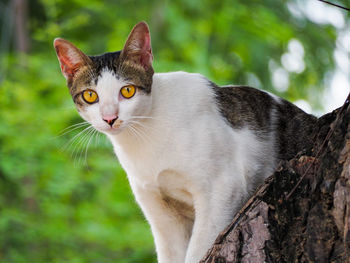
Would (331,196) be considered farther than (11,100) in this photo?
No

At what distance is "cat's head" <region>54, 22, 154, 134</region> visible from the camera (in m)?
2.02

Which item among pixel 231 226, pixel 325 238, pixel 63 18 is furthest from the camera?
pixel 63 18

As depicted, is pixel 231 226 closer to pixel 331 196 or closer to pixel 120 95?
pixel 331 196

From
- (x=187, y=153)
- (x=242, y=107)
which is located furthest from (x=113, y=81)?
(x=242, y=107)

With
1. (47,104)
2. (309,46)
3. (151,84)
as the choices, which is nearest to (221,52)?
(309,46)

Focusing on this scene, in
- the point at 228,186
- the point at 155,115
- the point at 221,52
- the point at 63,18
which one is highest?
the point at 63,18

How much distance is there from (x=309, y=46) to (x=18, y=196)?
3.97 meters

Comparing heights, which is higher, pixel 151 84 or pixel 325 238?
pixel 151 84

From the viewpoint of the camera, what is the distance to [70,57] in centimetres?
221

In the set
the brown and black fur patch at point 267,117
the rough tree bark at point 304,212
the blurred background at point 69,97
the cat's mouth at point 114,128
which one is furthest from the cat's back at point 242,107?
the blurred background at point 69,97

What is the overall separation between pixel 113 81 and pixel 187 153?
1.41 ft

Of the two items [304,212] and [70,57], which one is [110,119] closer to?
[70,57]

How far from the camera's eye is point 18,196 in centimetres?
612

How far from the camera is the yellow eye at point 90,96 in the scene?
2.07 meters
